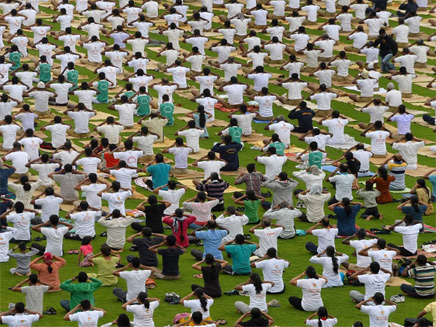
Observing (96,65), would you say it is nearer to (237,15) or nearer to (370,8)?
(237,15)

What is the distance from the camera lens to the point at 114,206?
45.0m

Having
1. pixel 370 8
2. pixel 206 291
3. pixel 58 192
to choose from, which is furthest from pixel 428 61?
pixel 206 291

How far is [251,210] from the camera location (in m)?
45.8

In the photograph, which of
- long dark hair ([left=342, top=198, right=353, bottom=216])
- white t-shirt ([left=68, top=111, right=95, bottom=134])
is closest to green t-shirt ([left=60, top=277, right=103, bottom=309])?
long dark hair ([left=342, top=198, right=353, bottom=216])

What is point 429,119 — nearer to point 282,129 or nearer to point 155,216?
point 282,129

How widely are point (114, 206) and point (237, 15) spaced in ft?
82.4

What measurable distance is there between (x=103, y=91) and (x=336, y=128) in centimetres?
1078

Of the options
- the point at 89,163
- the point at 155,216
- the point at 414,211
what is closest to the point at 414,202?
the point at 414,211

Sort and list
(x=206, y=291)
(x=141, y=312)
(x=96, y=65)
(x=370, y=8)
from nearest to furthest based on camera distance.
Answer: (x=141, y=312) → (x=206, y=291) → (x=96, y=65) → (x=370, y=8)

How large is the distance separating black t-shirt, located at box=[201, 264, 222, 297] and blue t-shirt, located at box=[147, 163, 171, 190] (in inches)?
346

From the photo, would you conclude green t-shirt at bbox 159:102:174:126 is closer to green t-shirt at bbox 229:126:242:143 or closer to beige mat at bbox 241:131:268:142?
beige mat at bbox 241:131:268:142

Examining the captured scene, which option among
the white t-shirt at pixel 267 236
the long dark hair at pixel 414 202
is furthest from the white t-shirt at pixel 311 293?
the long dark hair at pixel 414 202

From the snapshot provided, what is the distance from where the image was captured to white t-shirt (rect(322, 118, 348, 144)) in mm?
53594

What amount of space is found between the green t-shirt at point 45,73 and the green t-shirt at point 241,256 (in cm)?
2144
